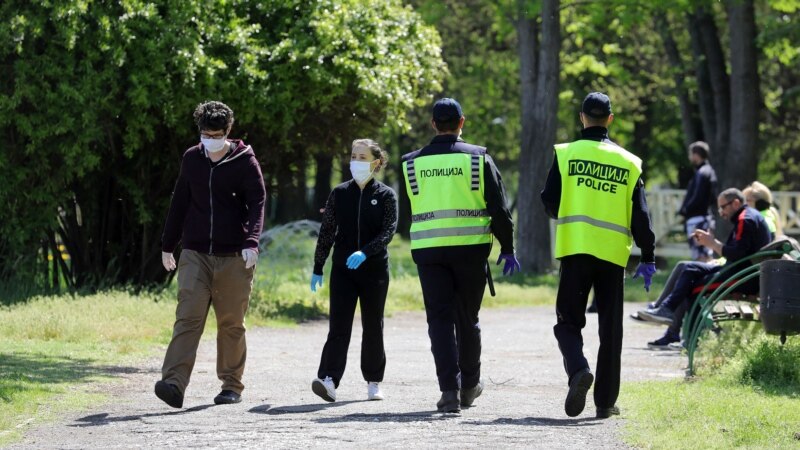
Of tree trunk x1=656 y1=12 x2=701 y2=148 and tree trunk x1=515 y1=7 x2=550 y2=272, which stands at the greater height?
tree trunk x1=656 y1=12 x2=701 y2=148

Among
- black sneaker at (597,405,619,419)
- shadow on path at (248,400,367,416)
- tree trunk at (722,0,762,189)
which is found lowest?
shadow on path at (248,400,367,416)

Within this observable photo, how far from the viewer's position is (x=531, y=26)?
25.8 m

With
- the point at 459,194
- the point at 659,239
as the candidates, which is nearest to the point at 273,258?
the point at 459,194

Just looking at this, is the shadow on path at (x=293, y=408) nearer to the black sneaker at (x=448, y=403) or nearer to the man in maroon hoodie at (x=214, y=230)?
the man in maroon hoodie at (x=214, y=230)

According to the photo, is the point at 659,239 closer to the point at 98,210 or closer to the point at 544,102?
the point at 544,102

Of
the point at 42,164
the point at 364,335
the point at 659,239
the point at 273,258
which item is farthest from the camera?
the point at 659,239

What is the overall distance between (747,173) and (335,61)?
1079cm

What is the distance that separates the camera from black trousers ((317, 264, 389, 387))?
31.8ft

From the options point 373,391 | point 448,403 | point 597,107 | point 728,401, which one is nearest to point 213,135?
point 373,391

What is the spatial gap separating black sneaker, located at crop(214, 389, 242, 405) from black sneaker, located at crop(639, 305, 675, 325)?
5.07 m

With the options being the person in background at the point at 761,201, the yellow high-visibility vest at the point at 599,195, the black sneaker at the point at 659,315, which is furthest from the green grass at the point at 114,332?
the person in background at the point at 761,201

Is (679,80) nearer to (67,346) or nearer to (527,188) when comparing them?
(527,188)

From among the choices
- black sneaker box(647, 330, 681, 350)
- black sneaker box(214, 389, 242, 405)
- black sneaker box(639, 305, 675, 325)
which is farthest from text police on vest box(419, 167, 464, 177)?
black sneaker box(647, 330, 681, 350)

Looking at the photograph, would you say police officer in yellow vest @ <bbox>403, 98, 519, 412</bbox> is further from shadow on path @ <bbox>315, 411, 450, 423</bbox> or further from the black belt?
the black belt
